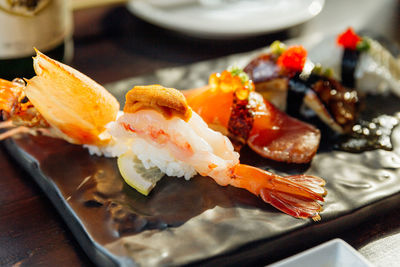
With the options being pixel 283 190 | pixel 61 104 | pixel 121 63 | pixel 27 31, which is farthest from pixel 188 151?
pixel 121 63

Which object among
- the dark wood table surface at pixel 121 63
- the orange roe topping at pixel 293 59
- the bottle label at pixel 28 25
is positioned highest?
the orange roe topping at pixel 293 59

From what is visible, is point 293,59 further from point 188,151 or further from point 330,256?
point 330,256

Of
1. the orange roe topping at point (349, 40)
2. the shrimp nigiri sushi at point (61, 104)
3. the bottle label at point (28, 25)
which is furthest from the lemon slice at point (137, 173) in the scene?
the orange roe topping at point (349, 40)

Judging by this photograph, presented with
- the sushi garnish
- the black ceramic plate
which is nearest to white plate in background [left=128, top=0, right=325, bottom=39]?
the sushi garnish

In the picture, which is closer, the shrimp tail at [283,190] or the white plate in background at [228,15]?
the shrimp tail at [283,190]

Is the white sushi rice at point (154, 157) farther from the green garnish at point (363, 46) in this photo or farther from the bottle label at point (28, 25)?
the green garnish at point (363, 46)

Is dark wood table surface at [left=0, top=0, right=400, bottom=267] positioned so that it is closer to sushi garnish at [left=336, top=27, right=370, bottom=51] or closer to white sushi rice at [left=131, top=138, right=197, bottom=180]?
white sushi rice at [left=131, top=138, right=197, bottom=180]
